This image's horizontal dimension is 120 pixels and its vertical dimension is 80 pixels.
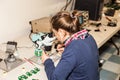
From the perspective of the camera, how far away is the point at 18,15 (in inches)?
87.3

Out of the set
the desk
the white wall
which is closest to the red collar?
the desk

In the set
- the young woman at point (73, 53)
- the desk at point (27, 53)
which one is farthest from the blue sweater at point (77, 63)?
the desk at point (27, 53)

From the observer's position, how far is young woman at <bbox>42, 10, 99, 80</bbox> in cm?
122

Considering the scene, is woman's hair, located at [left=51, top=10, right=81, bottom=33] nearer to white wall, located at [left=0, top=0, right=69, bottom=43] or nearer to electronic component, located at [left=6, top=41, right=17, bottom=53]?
electronic component, located at [left=6, top=41, right=17, bottom=53]

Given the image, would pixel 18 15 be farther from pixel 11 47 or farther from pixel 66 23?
pixel 66 23

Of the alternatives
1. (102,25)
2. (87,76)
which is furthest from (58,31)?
(102,25)

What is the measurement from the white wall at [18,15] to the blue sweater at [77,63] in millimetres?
903

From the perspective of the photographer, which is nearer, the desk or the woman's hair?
the woman's hair

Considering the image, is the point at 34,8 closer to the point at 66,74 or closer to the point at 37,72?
the point at 37,72

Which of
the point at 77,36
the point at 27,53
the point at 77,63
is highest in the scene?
the point at 77,36

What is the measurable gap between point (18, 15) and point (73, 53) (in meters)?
1.20

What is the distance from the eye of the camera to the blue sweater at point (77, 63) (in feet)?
3.99

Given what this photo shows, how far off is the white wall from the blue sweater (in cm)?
90

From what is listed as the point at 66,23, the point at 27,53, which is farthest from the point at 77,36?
the point at 27,53
